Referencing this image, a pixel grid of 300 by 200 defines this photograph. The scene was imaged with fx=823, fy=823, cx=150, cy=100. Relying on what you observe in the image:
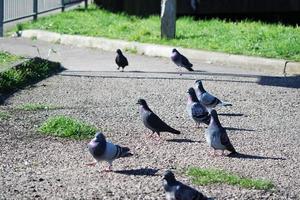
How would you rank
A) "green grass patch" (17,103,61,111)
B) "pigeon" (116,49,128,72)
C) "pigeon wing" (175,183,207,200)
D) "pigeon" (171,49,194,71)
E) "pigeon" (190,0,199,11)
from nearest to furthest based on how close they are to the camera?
"pigeon wing" (175,183,207,200)
"green grass patch" (17,103,61,111)
"pigeon" (171,49,194,71)
"pigeon" (116,49,128,72)
"pigeon" (190,0,199,11)

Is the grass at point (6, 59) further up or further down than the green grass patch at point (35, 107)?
further down

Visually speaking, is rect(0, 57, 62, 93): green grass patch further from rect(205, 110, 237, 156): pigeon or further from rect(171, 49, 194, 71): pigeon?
rect(205, 110, 237, 156): pigeon

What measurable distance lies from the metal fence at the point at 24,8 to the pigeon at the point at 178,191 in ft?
43.6

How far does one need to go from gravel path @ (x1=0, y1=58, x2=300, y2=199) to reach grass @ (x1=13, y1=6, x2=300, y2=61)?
1805 millimetres

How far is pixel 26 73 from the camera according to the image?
12836mm

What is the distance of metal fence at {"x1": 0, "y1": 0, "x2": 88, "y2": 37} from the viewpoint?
19.8 meters

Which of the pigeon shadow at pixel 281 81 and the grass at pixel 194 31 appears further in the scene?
the grass at pixel 194 31

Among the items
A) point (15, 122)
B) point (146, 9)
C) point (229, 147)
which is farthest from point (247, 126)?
point (146, 9)

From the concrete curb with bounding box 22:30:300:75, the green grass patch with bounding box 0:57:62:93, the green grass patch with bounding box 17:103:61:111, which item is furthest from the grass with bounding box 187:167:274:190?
the concrete curb with bounding box 22:30:300:75

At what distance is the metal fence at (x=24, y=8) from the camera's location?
781 inches

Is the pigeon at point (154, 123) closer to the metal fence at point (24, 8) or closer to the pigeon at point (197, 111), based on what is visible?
the pigeon at point (197, 111)

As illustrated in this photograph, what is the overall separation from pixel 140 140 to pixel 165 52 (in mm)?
6897

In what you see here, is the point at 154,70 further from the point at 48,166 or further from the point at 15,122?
the point at 48,166

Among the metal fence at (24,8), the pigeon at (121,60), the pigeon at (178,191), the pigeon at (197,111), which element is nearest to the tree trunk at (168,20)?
the pigeon at (121,60)
